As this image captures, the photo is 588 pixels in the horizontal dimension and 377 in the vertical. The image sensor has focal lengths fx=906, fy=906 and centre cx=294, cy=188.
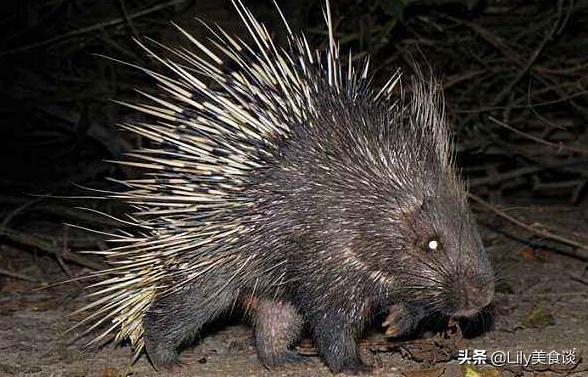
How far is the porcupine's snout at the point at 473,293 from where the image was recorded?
12.1 ft

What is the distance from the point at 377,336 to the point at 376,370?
2.17 ft

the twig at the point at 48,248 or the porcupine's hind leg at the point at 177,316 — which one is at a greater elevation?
the twig at the point at 48,248

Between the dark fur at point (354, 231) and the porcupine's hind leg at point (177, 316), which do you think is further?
the porcupine's hind leg at point (177, 316)

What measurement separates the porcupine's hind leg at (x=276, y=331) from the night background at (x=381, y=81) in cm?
33

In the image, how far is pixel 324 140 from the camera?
400cm

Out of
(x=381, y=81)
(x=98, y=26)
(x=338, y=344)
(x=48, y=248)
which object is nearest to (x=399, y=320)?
(x=338, y=344)

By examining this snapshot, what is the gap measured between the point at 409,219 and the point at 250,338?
4.72 ft

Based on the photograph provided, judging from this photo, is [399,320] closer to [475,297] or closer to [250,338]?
[475,297]

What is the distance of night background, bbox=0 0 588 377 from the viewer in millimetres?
5520

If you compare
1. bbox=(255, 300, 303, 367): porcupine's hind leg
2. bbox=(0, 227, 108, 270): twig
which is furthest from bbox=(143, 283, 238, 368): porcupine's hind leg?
bbox=(0, 227, 108, 270): twig

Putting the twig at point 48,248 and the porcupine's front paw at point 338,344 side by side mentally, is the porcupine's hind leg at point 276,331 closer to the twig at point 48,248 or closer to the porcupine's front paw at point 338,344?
the porcupine's front paw at point 338,344

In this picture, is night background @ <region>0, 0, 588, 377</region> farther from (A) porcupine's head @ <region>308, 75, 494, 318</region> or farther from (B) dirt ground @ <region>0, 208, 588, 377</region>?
(A) porcupine's head @ <region>308, 75, 494, 318</region>

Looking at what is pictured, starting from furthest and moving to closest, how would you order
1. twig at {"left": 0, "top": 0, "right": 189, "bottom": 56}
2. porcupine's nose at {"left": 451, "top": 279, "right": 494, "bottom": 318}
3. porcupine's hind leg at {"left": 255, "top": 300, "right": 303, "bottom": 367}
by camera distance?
1. twig at {"left": 0, "top": 0, "right": 189, "bottom": 56}
2. porcupine's hind leg at {"left": 255, "top": 300, "right": 303, "bottom": 367}
3. porcupine's nose at {"left": 451, "top": 279, "right": 494, "bottom": 318}

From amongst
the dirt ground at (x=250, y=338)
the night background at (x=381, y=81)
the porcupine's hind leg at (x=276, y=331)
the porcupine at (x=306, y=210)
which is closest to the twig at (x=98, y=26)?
the night background at (x=381, y=81)
